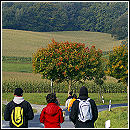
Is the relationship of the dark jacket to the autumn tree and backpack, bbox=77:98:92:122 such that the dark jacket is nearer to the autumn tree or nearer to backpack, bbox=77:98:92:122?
backpack, bbox=77:98:92:122

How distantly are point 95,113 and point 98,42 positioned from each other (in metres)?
101

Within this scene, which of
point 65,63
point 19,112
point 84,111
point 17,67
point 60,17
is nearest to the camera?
point 84,111

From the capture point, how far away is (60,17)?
122 metres

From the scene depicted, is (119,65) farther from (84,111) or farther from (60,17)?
(60,17)

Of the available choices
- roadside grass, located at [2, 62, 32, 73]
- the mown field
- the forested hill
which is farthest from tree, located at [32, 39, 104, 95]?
the forested hill

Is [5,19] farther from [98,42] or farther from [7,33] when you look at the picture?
[98,42]

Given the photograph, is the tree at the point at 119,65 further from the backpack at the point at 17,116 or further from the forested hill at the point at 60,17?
the forested hill at the point at 60,17

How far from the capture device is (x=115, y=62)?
3872 centimetres

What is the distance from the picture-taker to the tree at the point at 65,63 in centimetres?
3872

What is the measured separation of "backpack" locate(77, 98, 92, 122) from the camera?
9203 mm

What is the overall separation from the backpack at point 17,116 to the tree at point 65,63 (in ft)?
93.9

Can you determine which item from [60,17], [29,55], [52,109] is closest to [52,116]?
[52,109]

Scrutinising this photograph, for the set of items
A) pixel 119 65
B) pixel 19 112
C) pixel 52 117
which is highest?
pixel 119 65

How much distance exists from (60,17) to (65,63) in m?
84.6
